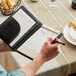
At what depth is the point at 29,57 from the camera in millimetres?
1146

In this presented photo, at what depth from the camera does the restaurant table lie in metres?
1.18

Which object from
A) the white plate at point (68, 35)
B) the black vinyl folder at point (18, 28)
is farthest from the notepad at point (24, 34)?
the white plate at point (68, 35)

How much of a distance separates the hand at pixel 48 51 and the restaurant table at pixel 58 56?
82mm

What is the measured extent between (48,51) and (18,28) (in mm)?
229

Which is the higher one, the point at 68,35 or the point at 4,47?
the point at 4,47

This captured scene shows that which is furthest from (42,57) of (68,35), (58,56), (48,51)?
(68,35)

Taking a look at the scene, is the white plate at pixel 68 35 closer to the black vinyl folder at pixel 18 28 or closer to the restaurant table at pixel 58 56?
the restaurant table at pixel 58 56

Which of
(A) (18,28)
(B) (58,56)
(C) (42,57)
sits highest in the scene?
(A) (18,28)

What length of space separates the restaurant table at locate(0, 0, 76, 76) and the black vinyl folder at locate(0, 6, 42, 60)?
4.6 inches

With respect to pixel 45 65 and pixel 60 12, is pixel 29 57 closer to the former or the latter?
pixel 45 65

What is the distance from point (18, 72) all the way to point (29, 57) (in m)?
0.14

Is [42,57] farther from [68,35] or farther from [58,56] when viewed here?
[68,35]

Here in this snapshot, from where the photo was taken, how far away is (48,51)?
A: 3.58ft

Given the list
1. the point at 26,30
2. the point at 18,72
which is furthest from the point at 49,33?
the point at 18,72
